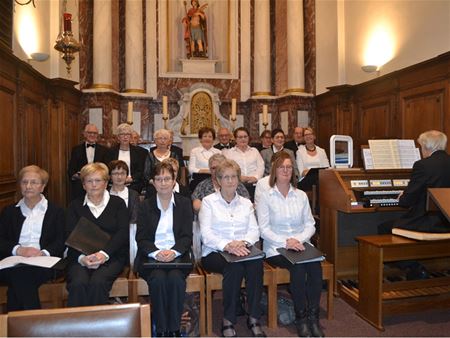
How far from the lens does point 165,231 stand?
319 centimetres

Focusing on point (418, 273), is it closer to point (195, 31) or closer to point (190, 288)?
point (190, 288)

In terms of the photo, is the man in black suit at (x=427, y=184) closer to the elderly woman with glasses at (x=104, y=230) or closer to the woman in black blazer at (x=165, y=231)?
the woman in black blazer at (x=165, y=231)

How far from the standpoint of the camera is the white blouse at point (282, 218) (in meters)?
3.42

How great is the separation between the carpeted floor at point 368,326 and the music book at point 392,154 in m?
1.36

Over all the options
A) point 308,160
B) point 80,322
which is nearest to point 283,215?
point 80,322

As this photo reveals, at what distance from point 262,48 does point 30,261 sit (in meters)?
6.74

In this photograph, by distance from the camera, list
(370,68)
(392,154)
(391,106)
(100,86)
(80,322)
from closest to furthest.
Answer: (80,322)
(392,154)
(391,106)
(370,68)
(100,86)

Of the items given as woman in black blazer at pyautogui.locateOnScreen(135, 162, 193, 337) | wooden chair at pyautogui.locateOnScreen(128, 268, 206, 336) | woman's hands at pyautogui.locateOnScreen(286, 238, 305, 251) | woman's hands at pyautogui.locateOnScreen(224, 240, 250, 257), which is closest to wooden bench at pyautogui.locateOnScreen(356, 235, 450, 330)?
woman's hands at pyautogui.locateOnScreen(286, 238, 305, 251)

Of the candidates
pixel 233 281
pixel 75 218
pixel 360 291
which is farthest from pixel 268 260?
pixel 75 218

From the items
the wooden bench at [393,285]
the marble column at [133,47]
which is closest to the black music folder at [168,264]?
the wooden bench at [393,285]

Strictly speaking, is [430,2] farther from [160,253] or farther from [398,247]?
[160,253]

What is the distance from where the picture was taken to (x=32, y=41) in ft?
21.3

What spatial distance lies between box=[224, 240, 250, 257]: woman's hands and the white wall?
403 centimetres

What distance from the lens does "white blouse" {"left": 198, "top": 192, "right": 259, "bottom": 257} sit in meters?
3.30
